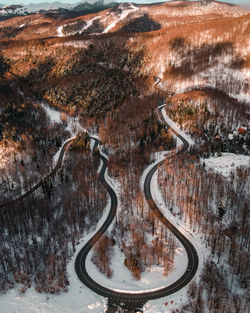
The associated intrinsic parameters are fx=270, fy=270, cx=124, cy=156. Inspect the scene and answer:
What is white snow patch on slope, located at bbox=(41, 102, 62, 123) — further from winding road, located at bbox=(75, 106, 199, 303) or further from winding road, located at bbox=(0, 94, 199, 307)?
winding road, located at bbox=(75, 106, 199, 303)

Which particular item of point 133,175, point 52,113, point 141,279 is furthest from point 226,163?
point 52,113

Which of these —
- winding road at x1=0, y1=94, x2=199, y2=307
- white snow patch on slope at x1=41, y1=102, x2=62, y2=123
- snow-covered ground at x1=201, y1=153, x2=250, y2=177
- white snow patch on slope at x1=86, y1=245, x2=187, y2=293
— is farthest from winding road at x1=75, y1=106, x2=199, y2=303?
white snow patch on slope at x1=41, y1=102, x2=62, y2=123

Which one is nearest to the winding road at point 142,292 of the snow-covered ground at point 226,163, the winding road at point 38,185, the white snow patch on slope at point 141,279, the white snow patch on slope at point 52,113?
the white snow patch on slope at point 141,279

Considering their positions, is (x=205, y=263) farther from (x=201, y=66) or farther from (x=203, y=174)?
(x=201, y=66)

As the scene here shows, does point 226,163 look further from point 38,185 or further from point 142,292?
point 38,185

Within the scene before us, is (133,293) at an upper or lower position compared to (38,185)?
lower

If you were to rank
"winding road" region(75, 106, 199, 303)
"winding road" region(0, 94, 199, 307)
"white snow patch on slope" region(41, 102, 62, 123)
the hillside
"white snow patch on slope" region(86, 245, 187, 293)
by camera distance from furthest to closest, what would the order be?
1. "white snow patch on slope" region(41, 102, 62, 123)
2. the hillside
3. "white snow patch on slope" region(86, 245, 187, 293)
4. "winding road" region(75, 106, 199, 303)
5. "winding road" region(0, 94, 199, 307)

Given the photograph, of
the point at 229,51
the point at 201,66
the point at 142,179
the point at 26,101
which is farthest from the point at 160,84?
the point at 142,179
